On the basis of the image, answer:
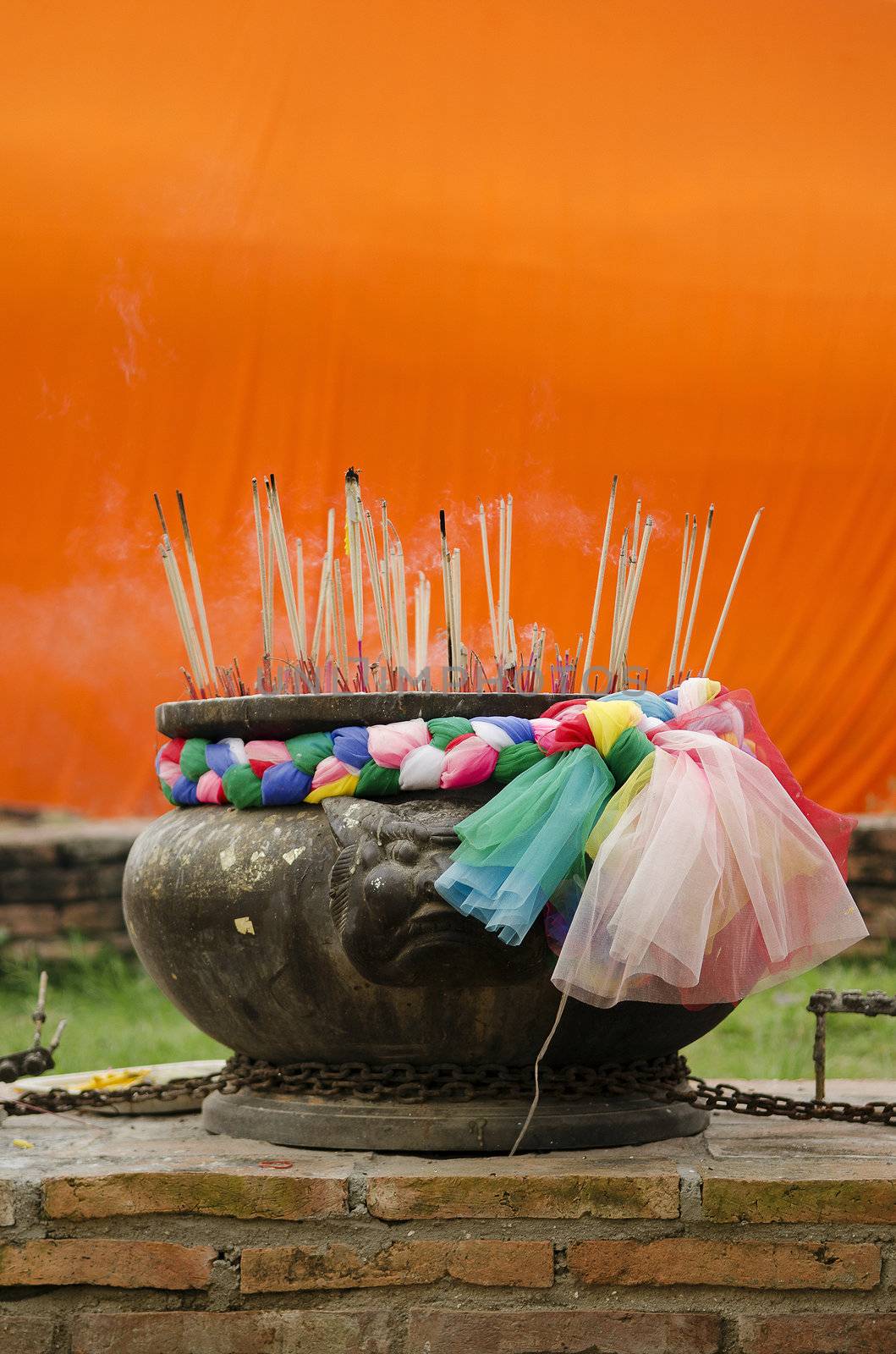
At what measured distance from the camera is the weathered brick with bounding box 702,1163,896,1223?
1310mm

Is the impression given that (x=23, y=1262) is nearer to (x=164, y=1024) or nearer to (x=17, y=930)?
(x=164, y=1024)

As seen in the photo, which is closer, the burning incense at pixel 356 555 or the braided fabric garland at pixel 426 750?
the braided fabric garland at pixel 426 750

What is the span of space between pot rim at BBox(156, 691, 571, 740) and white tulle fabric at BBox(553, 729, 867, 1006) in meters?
0.18

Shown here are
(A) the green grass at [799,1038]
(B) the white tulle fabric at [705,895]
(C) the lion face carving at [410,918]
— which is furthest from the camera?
(A) the green grass at [799,1038]

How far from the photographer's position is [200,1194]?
1322mm

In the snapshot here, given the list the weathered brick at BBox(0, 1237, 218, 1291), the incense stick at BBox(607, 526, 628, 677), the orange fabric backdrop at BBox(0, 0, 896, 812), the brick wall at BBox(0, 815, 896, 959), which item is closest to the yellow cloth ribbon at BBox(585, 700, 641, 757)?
the incense stick at BBox(607, 526, 628, 677)

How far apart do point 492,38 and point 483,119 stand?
21cm

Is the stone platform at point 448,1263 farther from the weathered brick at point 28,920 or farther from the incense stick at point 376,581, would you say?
the weathered brick at point 28,920

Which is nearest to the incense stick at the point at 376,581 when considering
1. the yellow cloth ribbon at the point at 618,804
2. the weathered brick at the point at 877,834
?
the yellow cloth ribbon at the point at 618,804

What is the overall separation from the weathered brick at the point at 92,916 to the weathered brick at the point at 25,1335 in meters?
1.93

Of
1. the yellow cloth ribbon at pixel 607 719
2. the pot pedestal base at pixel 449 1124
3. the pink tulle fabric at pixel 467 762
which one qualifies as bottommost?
the pot pedestal base at pixel 449 1124

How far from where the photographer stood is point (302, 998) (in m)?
1.42

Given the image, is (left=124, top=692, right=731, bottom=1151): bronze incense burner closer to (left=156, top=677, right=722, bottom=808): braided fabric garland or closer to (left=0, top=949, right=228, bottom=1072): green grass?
(left=156, top=677, right=722, bottom=808): braided fabric garland

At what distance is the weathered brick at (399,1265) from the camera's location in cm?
130
